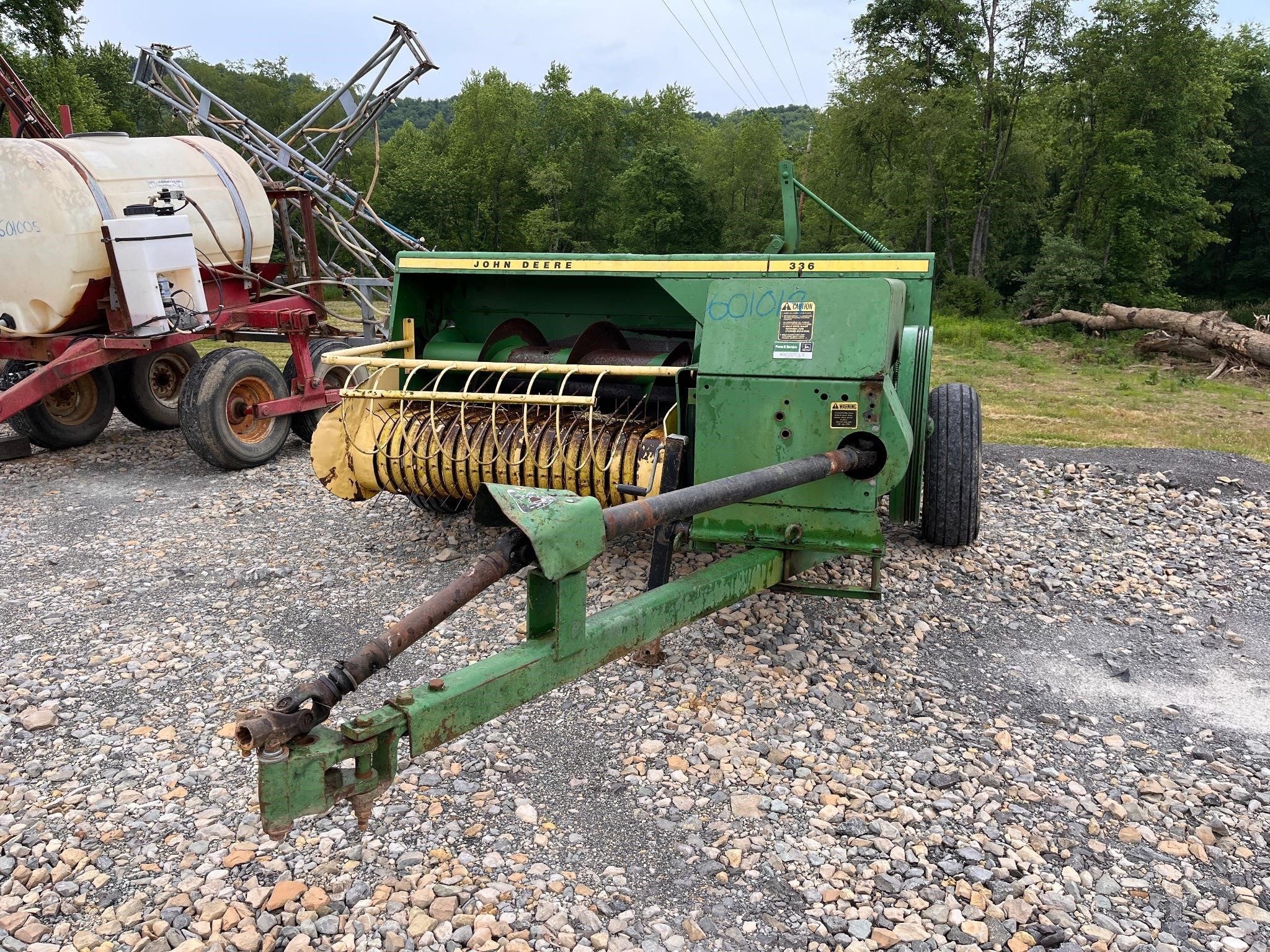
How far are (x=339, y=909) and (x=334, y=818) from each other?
0.36 meters

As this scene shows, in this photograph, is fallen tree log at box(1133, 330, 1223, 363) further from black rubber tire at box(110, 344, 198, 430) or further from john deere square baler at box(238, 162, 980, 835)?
black rubber tire at box(110, 344, 198, 430)

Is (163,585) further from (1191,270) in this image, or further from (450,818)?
(1191,270)

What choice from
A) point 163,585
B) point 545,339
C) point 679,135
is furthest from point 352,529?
point 679,135

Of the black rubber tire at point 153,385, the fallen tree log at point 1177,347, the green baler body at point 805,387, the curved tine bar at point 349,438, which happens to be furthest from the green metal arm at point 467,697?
the fallen tree log at point 1177,347

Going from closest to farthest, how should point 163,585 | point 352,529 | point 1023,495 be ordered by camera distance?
point 163,585 < point 352,529 < point 1023,495

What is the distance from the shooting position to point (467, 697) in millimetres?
2168

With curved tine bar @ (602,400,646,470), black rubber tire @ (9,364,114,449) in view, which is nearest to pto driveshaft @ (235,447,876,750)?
curved tine bar @ (602,400,646,470)

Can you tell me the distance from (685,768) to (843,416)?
1.35m

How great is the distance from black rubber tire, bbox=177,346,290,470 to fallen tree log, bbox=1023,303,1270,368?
513 inches

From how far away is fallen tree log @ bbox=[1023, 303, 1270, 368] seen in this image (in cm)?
1359

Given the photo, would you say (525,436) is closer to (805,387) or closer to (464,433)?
(464,433)

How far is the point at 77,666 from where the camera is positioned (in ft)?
12.1

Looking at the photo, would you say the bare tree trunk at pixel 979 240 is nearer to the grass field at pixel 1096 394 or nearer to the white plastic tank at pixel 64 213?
the grass field at pixel 1096 394

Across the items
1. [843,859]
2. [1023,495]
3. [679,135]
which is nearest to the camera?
[843,859]
